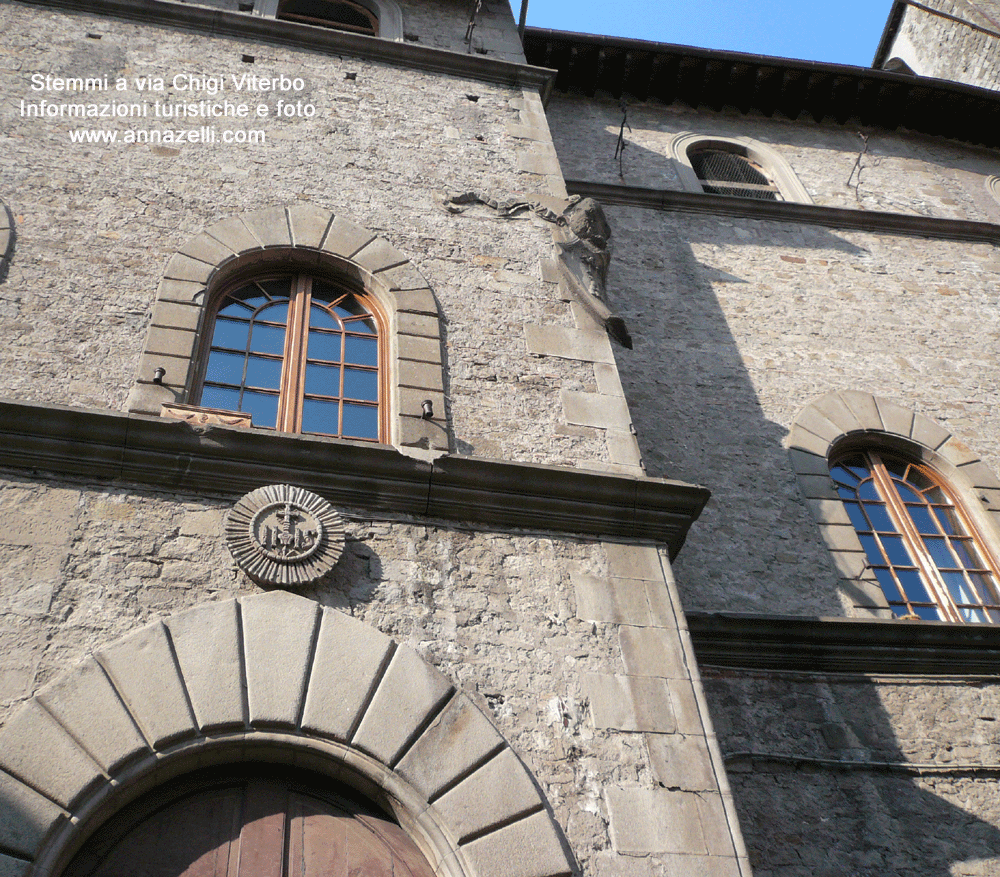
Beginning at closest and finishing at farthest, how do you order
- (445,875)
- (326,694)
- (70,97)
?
1. (445,875)
2. (326,694)
3. (70,97)

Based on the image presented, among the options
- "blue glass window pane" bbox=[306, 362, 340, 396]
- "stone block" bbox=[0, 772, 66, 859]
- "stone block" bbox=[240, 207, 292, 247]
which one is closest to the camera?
"stone block" bbox=[0, 772, 66, 859]

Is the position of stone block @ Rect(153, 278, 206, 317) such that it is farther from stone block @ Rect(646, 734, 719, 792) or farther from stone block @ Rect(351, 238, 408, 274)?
stone block @ Rect(646, 734, 719, 792)

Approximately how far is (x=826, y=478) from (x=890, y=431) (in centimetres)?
86

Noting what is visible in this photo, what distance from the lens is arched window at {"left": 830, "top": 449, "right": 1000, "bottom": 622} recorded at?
6.35 metres

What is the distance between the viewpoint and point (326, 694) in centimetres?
372

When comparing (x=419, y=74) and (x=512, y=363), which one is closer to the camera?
(x=512, y=363)

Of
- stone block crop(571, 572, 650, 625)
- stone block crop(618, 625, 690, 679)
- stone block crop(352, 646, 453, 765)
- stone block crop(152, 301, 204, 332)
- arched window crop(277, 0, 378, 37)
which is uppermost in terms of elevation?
arched window crop(277, 0, 378, 37)

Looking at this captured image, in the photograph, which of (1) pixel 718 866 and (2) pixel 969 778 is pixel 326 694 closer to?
(1) pixel 718 866

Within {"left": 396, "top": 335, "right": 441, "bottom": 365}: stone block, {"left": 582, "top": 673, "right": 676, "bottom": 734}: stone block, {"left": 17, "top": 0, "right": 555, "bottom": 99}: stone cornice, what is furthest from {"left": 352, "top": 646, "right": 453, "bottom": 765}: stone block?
{"left": 17, "top": 0, "right": 555, "bottom": 99}: stone cornice

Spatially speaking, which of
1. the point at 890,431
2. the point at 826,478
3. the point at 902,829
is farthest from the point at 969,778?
the point at 890,431

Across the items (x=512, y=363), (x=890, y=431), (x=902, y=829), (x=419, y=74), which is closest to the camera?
(x=902, y=829)

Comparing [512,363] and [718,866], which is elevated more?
[512,363]

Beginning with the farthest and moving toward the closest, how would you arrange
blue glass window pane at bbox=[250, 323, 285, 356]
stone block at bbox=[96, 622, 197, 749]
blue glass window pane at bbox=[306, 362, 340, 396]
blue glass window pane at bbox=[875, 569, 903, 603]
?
blue glass window pane at bbox=[875, 569, 903, 603] < blue glass window pane at bbox=[250, 323, 285, 356] < blue glass window pane at bbox=[306, 362, 340, 396] < stone block at bbox=[96, 622, 197, 749]

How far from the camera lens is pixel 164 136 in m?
6.37
